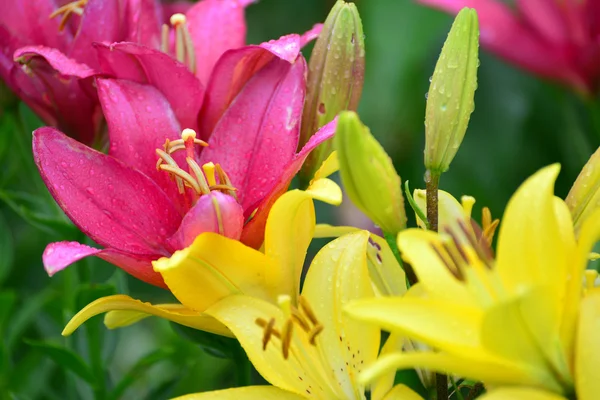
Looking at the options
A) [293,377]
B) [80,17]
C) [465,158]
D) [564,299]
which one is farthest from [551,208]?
[465,158]

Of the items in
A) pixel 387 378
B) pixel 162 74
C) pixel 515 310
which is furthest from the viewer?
pixel 162 74

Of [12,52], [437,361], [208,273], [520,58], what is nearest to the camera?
[437,361]

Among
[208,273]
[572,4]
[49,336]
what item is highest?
[572,4]

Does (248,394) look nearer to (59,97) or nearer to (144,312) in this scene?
(144,312)

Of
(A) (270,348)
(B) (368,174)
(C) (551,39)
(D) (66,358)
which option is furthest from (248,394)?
(C) (551,39)

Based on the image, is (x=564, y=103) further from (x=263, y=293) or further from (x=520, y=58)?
(x=263, y=293)

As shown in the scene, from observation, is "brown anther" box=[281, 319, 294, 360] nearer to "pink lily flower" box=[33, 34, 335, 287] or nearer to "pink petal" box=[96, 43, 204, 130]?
"pink lily flower" box=[33, 34, 335, 287]
